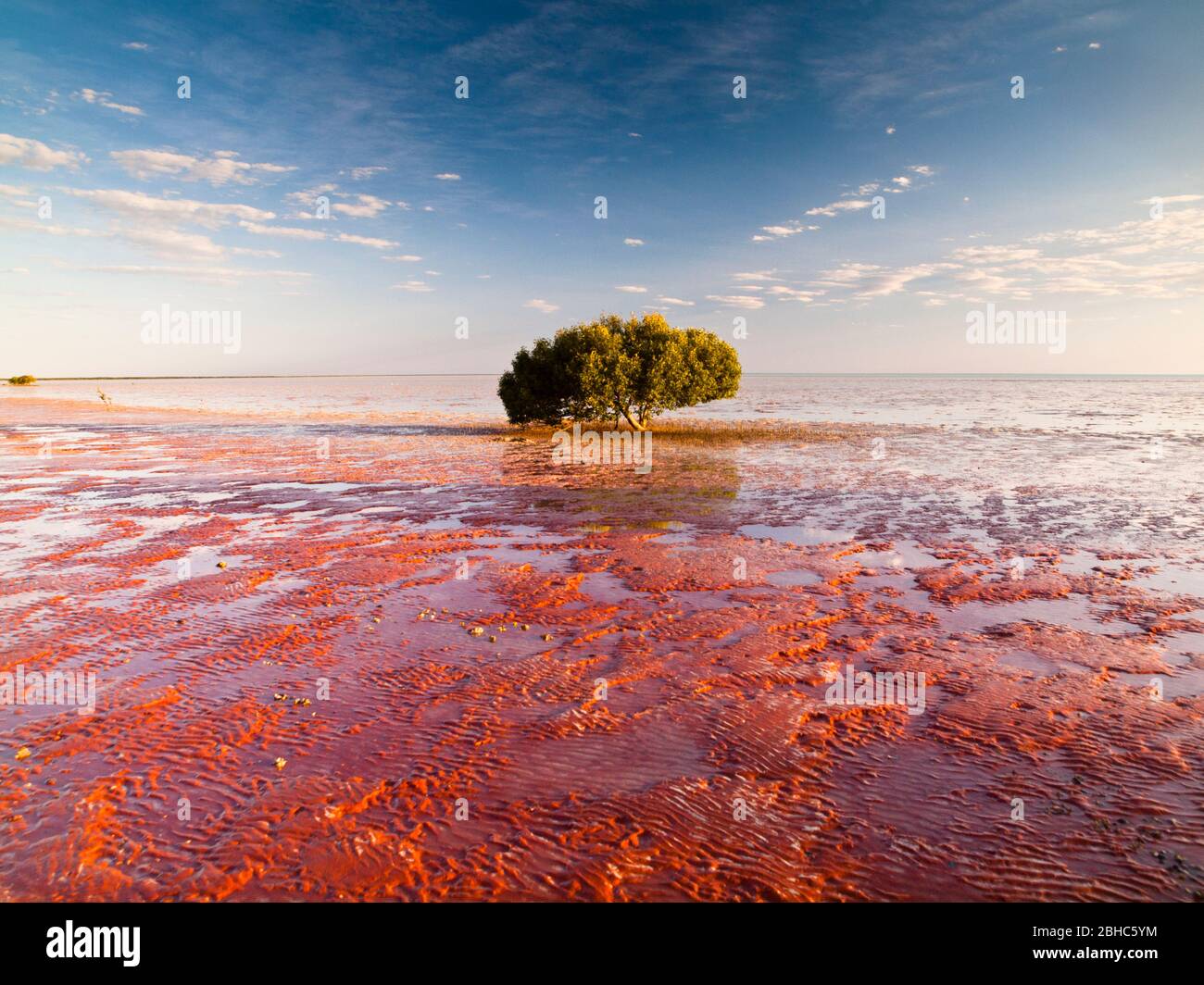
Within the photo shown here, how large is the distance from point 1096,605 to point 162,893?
14978 mm

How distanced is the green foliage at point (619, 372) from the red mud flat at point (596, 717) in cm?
3072

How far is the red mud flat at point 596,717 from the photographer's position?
18.8ft

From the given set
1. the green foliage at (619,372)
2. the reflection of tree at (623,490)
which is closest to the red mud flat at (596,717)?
the reflection of tree at (623,490)

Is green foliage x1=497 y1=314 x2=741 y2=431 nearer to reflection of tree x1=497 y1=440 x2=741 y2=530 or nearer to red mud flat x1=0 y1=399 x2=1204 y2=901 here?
reflection of tree x1=497 y1=440 x2=741 y2=530

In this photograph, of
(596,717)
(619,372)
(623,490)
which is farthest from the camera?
(619,372)

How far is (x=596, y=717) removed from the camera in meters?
8.41

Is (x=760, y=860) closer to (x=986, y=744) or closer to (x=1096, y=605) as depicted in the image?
(x=986, y=744)

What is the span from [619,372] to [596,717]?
41.5m

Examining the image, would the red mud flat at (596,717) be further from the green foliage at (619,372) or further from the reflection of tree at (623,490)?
the green foliage at (619,372)

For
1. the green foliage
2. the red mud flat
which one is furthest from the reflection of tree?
the green foliage

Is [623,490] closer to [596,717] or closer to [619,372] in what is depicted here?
[596,717]

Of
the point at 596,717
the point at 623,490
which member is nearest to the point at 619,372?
the point at 623,490

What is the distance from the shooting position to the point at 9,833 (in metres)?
6.11
